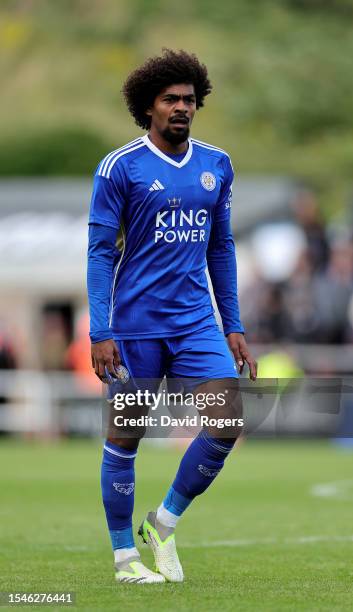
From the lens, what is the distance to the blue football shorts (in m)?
8.26

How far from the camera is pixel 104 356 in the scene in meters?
8.01

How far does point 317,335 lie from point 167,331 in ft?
49.0

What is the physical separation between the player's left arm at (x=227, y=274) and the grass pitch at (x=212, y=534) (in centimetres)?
126

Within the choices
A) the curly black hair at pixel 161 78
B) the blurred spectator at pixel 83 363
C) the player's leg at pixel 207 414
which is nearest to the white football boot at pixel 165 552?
the player's leg at pixel 207 414

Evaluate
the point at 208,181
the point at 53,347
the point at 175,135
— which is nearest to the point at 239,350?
the point at 208,181

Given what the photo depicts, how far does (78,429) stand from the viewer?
24.0m

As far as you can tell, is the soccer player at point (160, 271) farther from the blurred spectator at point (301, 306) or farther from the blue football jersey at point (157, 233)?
the blurred spectator at point (301, 306)

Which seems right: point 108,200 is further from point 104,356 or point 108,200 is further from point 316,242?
point 316,242

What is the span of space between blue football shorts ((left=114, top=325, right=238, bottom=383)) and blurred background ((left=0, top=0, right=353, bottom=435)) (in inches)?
498

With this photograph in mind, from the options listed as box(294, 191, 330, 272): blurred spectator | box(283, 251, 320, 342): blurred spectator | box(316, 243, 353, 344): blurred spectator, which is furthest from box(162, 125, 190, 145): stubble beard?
box(294, 191, 330, 272): blurred spectator

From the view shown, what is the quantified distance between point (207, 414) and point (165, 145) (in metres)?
1.43

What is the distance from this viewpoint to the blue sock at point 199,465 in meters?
8.24

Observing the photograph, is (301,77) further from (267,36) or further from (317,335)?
(317,335)

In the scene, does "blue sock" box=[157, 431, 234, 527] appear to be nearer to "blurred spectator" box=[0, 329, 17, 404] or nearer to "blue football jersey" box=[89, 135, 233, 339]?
"blue football jersey" box=[89, 135, 233, 339]
